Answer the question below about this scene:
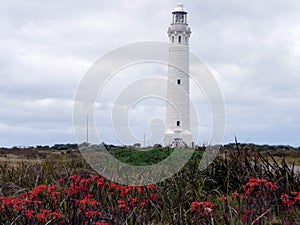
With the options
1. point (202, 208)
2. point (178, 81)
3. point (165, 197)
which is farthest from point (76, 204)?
point (178, 81)

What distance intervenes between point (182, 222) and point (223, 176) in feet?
9.44

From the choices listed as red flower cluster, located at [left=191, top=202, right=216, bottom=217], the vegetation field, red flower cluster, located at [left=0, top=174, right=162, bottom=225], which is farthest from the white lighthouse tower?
red flower cluster, located at [left=191, top=202, right=216, bottom=217]

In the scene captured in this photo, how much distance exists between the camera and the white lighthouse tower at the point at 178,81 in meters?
28.7

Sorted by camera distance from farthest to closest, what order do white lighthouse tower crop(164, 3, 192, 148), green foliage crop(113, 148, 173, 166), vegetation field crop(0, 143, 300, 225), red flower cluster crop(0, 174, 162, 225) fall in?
white lighthouse tower crop(164, 3, 192, 148) → green foliage crop(113, 148, 173, 166) → vegetation field crop(0, 143, 300, 225) → red flower cluster crop(0, 174, 162, 225)

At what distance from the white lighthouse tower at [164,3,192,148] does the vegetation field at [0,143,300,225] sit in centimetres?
1808

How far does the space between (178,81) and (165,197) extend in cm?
2379

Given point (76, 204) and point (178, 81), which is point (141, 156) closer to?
point (76, 204)

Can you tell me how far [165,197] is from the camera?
7324 mm

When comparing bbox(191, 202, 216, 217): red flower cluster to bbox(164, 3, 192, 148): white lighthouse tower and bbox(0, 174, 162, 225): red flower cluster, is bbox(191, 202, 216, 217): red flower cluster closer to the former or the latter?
bbox(0, 174, 162, 225): red flower cluster

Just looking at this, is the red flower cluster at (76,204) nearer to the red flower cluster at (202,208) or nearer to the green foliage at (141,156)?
the red flower cluster at (202,208)

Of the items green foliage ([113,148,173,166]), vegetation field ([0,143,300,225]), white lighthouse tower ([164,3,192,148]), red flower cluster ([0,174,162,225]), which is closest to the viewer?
red flower cluster ([0,174,162,225])

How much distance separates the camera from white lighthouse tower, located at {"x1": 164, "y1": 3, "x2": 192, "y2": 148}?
94.3 ft

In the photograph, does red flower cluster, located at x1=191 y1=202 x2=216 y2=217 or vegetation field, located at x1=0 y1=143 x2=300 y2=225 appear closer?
red flower cluster, located at x1=191 y1=202 x2=216 y2=217

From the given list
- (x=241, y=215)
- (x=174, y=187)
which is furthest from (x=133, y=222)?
(x=174, y=187)
